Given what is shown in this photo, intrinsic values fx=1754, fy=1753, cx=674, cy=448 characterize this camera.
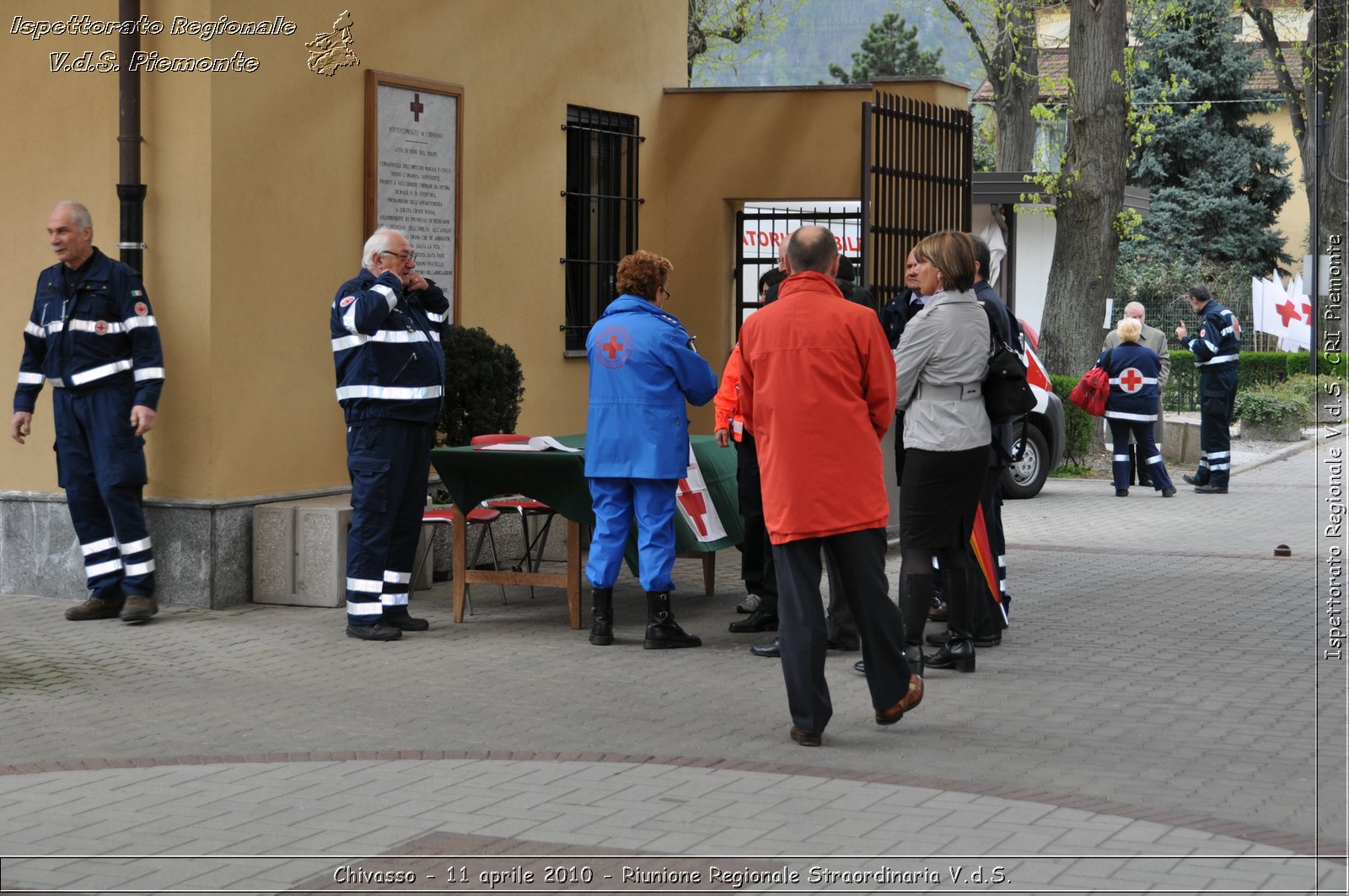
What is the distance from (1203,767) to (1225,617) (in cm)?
383

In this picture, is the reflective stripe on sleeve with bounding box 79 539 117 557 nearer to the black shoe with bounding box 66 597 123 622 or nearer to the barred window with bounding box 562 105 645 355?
the black shoe with bounding box 66 597 123 622

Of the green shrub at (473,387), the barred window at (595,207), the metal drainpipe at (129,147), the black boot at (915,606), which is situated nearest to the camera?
the black boot at (915,606)

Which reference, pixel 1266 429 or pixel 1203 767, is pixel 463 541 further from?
pixel 1266 429

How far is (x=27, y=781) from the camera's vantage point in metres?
6.02

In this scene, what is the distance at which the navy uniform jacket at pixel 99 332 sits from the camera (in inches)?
371

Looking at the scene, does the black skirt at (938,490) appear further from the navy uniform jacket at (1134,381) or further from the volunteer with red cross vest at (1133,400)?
the navy uniform jacket at (1134,381)

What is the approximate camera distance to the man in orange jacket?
6539 millimetres

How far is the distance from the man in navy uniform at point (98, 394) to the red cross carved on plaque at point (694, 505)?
2.89 metres

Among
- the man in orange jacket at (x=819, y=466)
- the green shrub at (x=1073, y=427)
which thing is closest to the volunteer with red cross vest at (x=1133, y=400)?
the green shrub at (x=1073, y=427)

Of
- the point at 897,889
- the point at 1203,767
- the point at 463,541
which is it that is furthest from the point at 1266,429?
the point at 897,889

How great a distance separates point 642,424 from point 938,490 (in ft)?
5.28

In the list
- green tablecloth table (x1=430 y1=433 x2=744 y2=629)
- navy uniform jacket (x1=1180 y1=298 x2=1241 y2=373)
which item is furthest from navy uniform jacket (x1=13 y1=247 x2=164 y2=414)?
navy uniform jacket (x1=1180 y1=298 x2=1241 y2=373)

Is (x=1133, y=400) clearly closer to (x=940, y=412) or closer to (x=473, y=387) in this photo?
(x=473, y=387)

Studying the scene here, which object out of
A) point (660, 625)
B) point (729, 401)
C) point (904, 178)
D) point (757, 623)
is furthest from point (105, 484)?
point (904, 178)
